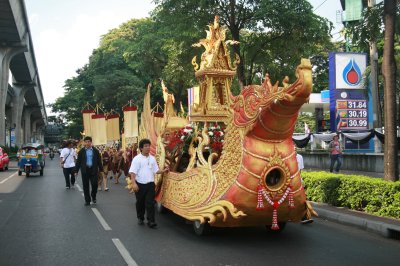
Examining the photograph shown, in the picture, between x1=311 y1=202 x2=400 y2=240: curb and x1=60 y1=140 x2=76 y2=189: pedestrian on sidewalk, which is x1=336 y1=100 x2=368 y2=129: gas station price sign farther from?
x1=60 y1=140 x2=76 y2=189: pedestrian on sidewalk

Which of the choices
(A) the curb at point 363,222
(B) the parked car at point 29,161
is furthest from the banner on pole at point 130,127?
(A) the curb at point 363,222

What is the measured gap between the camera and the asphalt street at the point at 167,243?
600cm

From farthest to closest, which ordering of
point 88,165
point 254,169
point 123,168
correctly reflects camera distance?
point 123,168 → point 88,165 → point 254,169

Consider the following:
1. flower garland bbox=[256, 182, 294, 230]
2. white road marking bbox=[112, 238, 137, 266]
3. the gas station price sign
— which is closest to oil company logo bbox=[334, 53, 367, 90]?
the gas station price sign

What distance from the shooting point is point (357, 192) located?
9570 mm

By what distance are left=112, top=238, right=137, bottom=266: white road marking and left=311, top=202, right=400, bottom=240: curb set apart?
4429 millimetres

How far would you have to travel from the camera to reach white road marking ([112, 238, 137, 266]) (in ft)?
19.1

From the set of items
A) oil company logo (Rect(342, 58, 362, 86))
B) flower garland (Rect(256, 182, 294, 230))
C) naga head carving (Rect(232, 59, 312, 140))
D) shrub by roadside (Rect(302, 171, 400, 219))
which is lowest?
shrub by roadside (Rect(302, 171, 400, 219))

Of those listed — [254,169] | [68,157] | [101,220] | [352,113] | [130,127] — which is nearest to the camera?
[254,169]

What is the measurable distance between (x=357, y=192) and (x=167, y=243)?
470cm

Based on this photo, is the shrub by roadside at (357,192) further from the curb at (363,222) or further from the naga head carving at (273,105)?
the naga head carving at (273,105)

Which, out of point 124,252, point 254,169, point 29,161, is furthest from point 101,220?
point 29,161

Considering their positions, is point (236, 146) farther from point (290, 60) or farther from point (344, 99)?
point (344, 99)

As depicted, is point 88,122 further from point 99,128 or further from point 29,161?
point 29,161
